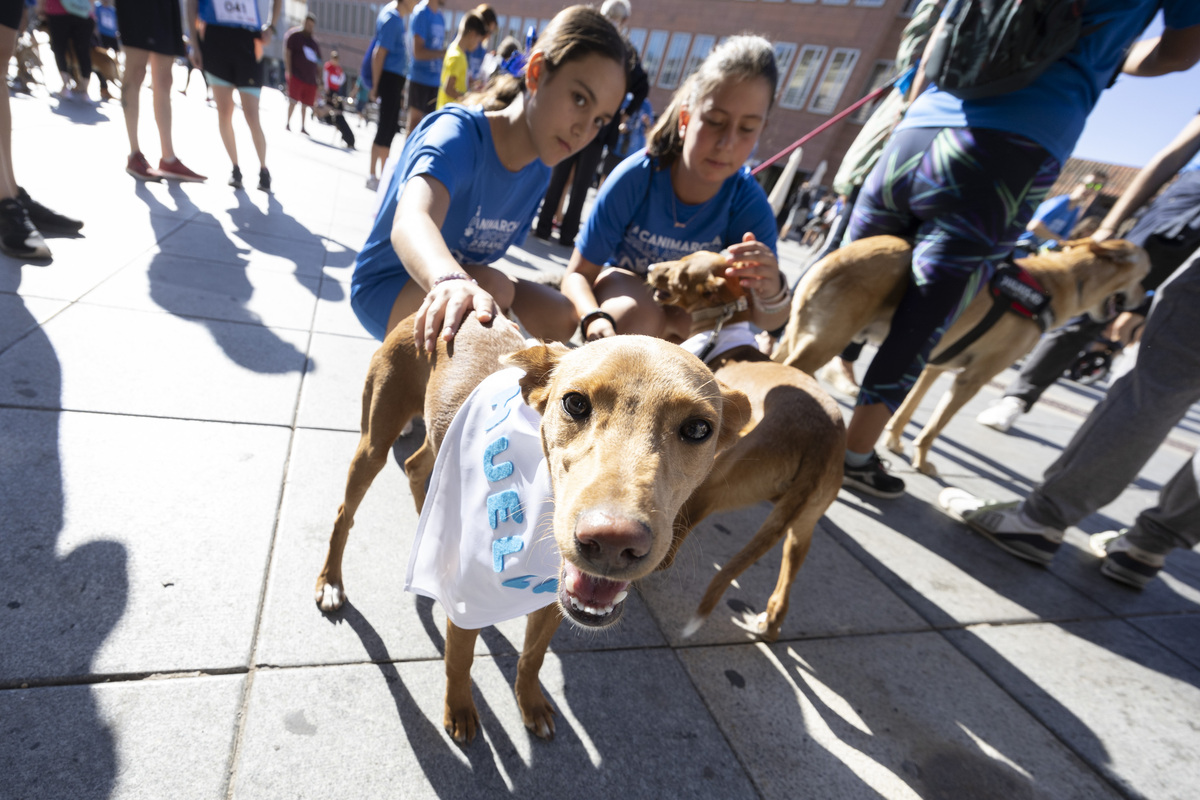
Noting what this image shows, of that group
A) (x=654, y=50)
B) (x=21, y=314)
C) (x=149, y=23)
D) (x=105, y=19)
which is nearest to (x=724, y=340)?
(x=21, y=314)

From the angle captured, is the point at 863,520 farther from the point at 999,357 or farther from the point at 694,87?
the point at 694,87

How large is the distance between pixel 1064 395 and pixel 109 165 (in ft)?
49.6

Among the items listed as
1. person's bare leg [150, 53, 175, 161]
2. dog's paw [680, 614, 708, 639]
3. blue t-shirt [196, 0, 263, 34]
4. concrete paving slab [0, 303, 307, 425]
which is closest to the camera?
dog's paw [680, 614, 708, 639]

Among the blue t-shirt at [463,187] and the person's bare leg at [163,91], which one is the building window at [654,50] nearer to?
the person's bare leg at [163,91]

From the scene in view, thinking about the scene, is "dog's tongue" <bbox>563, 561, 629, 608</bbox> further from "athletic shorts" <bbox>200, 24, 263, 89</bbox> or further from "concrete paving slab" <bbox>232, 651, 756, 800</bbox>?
"athletic shorts" <bbox>200, 24, 263, 89</bbox>

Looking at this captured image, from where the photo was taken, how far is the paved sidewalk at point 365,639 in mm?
1505

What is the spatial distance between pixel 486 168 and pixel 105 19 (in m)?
18.4

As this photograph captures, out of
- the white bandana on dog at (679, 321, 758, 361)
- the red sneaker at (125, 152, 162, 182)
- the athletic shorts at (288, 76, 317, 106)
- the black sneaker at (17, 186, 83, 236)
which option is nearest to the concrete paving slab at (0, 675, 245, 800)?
the white bandana on dog at (679, 321, 758, 361)

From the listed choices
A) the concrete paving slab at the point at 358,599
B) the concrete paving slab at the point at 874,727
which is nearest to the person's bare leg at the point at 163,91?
the concrete paving slab at the point at 358,599

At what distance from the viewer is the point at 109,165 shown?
19.7 feet

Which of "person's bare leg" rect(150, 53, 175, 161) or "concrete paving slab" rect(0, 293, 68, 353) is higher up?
"person's bare leg" rect(150, 53, 175, 161)

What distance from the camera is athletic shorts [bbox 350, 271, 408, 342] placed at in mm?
2691

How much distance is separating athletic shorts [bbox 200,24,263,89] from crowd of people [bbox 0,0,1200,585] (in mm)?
3033

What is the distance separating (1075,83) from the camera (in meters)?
2.73
